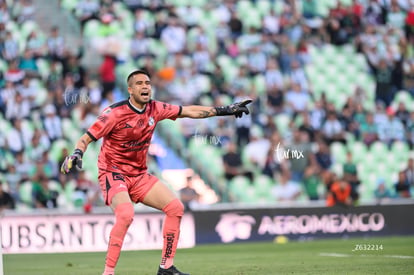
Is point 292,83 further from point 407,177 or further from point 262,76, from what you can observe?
point 407,177

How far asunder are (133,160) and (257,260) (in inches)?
161


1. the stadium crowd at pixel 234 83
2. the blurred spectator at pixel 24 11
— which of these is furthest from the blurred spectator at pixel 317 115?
the blurred spectator at pixel 24 11

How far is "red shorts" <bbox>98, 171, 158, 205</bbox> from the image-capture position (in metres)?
9.44

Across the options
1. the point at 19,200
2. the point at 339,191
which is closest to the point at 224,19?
the point at 339,191

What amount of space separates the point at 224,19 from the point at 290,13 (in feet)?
6.19

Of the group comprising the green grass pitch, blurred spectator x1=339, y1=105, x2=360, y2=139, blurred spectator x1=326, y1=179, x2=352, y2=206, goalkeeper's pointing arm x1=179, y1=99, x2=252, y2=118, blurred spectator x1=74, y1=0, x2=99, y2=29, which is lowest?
the green grass pitch

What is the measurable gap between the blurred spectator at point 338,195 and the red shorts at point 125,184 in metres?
8.95

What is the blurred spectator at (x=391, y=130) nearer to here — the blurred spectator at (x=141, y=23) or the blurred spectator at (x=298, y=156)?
the blurred spectator at (x=298, y=156)

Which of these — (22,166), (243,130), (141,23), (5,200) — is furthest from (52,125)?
(243,130)

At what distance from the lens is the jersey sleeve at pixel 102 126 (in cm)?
921

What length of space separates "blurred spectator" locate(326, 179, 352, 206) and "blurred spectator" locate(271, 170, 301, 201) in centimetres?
73

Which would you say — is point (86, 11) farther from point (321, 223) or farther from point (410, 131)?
point (410, 131)

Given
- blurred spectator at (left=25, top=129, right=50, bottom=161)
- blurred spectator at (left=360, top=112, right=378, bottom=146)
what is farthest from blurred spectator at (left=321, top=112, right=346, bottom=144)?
blurred spectator at (left=25, top=129, right=50, bottom=161)

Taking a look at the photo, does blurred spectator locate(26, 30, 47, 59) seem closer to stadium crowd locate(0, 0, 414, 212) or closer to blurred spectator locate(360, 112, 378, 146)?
stadium crowd locate(0, 0, 414, 212)
